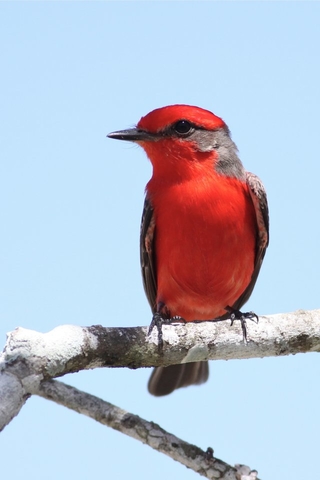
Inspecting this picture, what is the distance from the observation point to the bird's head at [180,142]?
678 cm

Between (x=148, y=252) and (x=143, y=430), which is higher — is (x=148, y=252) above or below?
above

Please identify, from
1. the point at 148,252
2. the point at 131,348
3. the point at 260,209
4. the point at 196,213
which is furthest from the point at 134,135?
the point at 131,348

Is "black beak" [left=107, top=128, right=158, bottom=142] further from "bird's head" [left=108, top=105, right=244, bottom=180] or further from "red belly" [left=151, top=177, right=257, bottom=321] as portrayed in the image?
"red belly" [left=151, top=177, right=257, bottom=321]

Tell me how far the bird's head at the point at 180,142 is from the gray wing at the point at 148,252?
0.40 metres

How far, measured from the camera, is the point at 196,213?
6.60 m

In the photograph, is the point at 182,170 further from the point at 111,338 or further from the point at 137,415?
the point at 137,415

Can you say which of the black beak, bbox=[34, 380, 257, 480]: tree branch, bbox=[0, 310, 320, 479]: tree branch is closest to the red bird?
the black beak

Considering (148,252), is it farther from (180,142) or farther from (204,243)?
(180,142)

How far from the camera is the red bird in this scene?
6.65 meters

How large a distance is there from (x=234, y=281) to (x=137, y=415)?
275 centimetres

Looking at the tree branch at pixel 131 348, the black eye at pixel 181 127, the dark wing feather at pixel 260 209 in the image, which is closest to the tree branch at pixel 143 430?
the tree branch at pixel 131 348

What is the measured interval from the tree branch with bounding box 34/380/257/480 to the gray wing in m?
2.88

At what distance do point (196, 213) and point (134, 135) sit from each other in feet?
3.21

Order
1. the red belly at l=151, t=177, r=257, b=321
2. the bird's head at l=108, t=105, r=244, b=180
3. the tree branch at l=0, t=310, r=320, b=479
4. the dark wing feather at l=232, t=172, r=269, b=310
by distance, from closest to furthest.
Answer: the tree branch at l=0, t=310, r=320, b=479, the red belly at l=151, t=177, r=257, b=321, the bird's head at l=108, t=105, r=244, b=180, the dark wing feather at l=232, t=172, r=269, b=310
